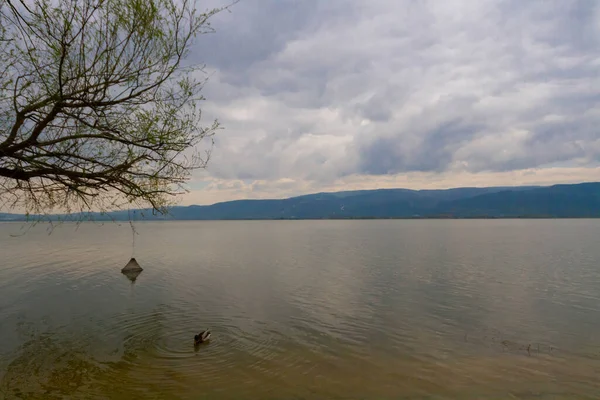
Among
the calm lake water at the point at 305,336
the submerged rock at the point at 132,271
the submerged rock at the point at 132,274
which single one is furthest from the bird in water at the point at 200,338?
the submerged rock at the point at 132,271

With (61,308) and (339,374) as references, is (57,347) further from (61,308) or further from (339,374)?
(339,374)

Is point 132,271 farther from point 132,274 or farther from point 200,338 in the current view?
point 200,338

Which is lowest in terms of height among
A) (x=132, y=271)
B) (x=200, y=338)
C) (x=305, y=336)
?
(x=305, y=336)

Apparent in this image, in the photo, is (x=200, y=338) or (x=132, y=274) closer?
(x=200, y=338)

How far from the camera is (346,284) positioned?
1257 inches

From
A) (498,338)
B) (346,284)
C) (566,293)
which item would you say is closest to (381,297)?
(346,284)

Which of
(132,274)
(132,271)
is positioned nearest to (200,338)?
(132,274)

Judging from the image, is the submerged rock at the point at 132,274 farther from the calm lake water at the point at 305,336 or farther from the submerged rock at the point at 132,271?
the calm lake water at the point at 305,336

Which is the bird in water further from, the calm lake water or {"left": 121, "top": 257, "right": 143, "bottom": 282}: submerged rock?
{"left": 121, "top": 257, "right": 143, "bottom": 282}: submerged rock

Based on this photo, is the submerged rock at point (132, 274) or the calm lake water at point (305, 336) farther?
the submerged rock at point (132, 274)

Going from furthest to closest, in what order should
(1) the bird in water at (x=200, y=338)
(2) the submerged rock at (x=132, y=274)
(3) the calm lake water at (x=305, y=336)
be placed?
1. (2) the submerged rock at (x=132, y=274)
2. (1) the bird in water at (x=200, y=338)
3. (3) the calm lake water at (x=305, y=336)

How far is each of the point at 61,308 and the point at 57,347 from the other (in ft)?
29.1

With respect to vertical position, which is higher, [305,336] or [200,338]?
→ [200,338]

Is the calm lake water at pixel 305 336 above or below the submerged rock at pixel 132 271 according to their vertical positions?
below
